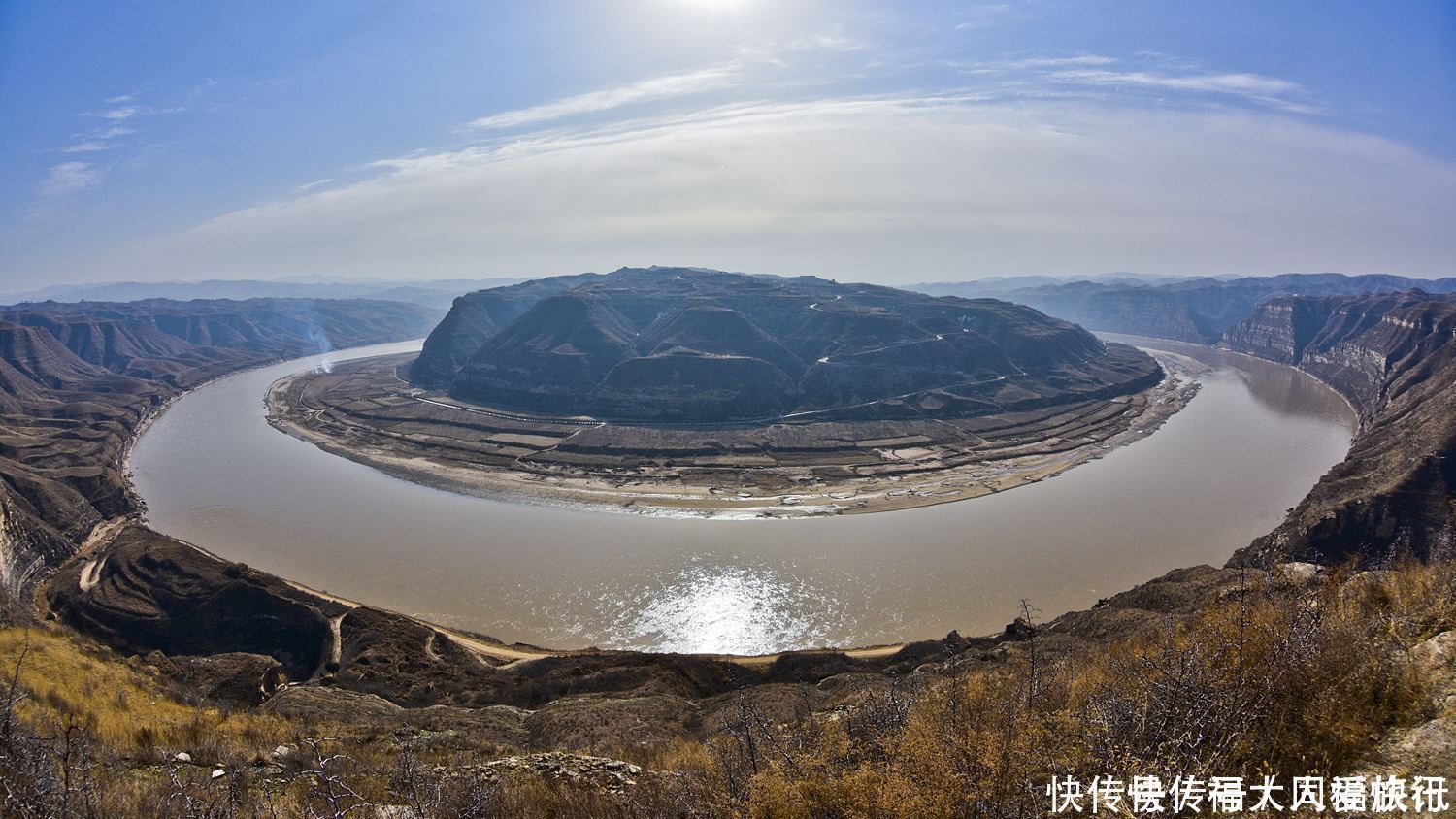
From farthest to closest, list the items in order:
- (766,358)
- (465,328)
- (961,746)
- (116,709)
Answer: (465,328), (766,358), (116,709), (961,746)

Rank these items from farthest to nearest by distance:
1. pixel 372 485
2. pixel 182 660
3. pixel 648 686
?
pixel 372 485, pixel 182 660, pixel 648 686

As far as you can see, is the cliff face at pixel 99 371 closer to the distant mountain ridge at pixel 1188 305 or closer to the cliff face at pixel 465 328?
the cliff face at pixel 465 328

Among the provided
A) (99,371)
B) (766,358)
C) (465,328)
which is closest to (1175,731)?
(766,358)

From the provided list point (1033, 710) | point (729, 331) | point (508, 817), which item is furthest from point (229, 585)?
point (729, 331)

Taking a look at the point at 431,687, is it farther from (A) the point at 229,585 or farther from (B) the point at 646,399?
(B) the point at 646,399

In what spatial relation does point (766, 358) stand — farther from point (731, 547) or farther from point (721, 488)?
point (731, 547)
